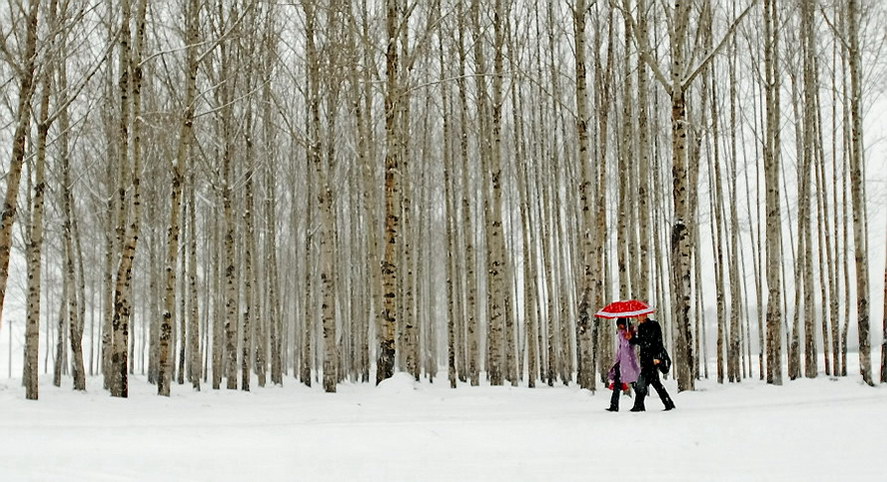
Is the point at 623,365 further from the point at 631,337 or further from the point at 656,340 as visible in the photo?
the point at 656,340

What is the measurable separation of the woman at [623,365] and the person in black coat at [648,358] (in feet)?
0.28

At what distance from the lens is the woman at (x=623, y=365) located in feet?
28.8

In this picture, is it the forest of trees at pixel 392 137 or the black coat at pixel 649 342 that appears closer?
the black coat at pixel 649 342

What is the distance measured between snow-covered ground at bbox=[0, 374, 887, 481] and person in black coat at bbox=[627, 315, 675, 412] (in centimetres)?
27

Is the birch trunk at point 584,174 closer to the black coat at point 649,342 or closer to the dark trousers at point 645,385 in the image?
the black coat at point 649,342

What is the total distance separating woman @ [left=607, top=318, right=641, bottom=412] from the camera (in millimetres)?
8773

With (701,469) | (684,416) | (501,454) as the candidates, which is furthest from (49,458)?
(684,416)

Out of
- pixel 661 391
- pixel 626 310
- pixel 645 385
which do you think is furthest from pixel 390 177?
pixel 661 391

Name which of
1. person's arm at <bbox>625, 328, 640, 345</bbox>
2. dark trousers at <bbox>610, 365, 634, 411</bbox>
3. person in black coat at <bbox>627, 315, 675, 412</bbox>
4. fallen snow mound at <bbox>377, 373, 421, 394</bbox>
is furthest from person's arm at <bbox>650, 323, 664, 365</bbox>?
fallen snow mound at <bbox>377, 373, 421, 394</bbox>

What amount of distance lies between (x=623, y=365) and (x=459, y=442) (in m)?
3.35

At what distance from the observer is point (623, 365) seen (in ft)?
29.2

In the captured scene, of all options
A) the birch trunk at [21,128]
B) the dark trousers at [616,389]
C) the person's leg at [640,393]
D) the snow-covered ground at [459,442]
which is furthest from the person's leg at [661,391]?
the birch trunk at [21,128]

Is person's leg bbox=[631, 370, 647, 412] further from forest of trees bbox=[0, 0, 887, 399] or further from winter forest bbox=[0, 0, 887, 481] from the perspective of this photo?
forest of trees bbox=[0, 0, 887, 399]

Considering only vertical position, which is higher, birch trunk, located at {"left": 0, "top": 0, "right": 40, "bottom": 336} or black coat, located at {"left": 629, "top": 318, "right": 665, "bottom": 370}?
birch trunk, located at {"left": 0, "top": 0, "right": 40, "bottom": 336}
